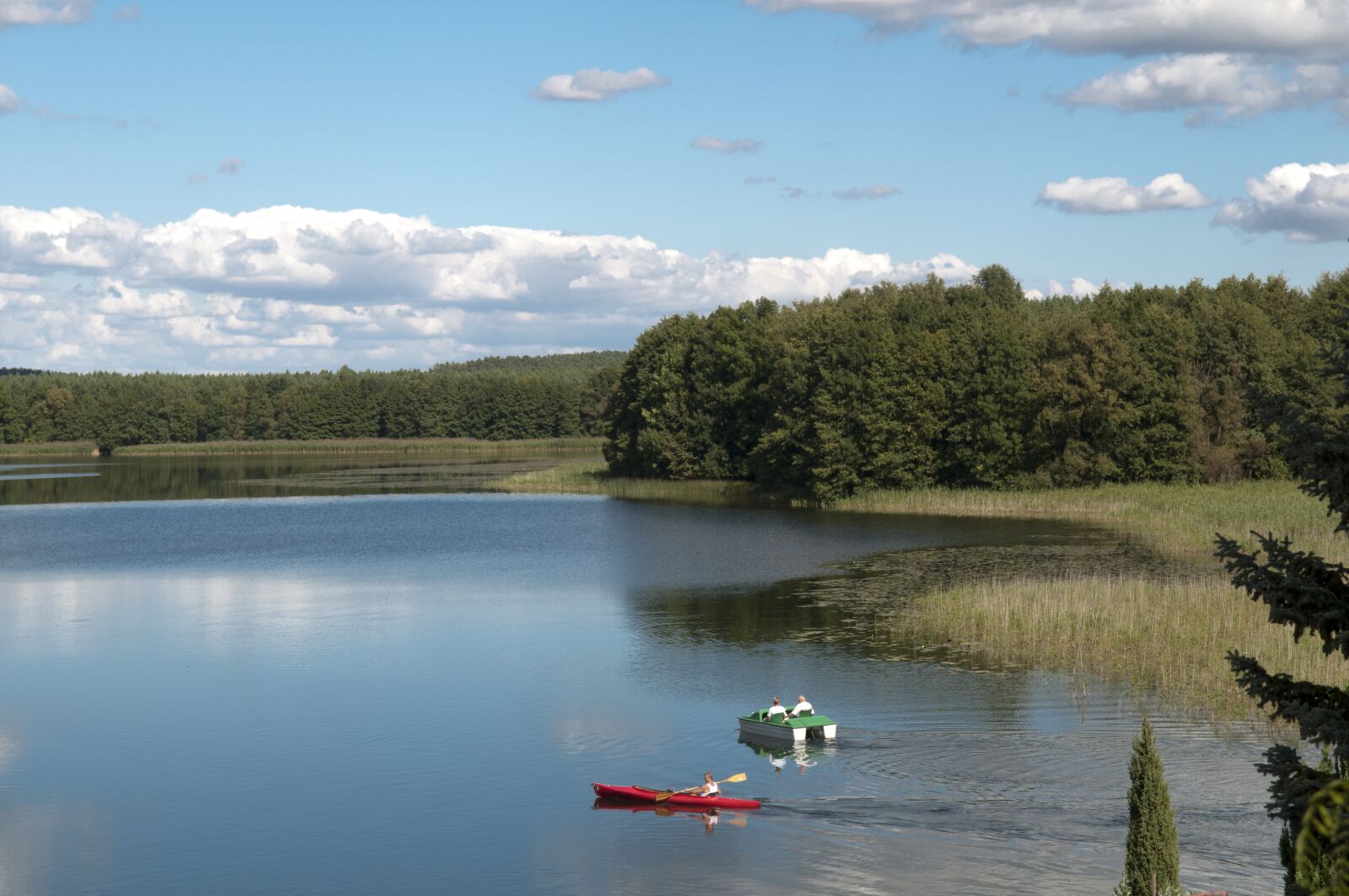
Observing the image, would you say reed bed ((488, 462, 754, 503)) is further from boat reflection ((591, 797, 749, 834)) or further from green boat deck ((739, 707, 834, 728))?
boat reflection ((591, 797, 749, 834))

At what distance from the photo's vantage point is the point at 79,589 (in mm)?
52250

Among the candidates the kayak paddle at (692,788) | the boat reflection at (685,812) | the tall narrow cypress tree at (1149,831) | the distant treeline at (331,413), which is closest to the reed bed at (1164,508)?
the kayak paddle at (692,788)

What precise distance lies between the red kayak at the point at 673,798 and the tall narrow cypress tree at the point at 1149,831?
8.89 m

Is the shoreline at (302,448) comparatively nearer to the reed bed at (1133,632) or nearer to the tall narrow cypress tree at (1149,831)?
the reed bed at (1133,632)

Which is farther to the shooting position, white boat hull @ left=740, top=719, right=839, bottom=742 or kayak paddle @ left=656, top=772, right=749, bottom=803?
white boat hull @ left=740, top=719, right=839, bottom=742

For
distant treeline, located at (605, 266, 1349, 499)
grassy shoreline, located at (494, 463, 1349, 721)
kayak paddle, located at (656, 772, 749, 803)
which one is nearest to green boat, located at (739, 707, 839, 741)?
kayak paddle, located at (656, 772, 749, 803)

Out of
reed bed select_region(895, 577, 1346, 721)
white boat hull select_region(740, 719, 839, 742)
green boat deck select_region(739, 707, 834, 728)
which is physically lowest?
white boat hull select_region(740, 719, 839, 742)

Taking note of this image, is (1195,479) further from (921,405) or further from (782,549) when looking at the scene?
(782,549)

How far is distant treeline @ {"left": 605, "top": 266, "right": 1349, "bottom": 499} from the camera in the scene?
79.2 m

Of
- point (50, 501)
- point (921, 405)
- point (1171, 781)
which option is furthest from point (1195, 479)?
point (50, 501)

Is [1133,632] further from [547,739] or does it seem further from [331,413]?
[331,413]

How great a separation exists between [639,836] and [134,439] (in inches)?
7288

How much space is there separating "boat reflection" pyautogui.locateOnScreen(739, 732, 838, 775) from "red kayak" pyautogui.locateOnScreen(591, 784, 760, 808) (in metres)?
2.42

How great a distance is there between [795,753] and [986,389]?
211 ft
